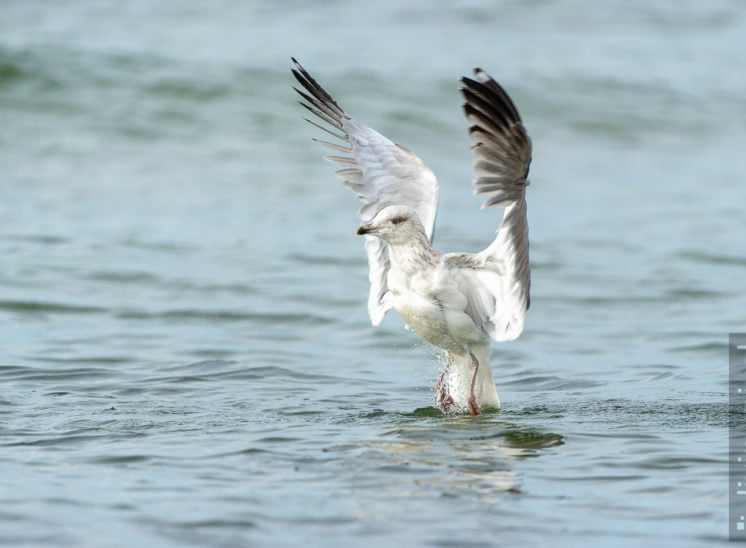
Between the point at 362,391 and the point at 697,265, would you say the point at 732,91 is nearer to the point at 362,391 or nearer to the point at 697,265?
the point at 697,265

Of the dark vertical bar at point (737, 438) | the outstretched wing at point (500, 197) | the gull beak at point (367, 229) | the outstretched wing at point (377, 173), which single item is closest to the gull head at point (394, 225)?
the gull beak at point (367, 229)

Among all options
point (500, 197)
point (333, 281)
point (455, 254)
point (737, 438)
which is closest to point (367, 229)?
point (455, 254)

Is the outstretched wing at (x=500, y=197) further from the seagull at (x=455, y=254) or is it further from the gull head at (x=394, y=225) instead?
the gull head at (x=394, y=225)

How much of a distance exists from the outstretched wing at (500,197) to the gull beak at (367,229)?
1.40ft

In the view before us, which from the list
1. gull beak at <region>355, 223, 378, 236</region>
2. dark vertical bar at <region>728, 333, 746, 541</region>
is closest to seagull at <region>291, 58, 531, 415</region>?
gull beak at <region>355, 223, 378, 236</region>

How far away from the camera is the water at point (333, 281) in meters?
4.66

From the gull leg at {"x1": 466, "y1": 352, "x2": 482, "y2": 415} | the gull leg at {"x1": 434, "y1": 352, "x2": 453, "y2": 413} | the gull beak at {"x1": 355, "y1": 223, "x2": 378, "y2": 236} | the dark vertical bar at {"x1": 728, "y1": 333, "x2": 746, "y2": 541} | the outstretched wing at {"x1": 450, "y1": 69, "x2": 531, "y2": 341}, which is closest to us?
the dark vertical bar at {"x1": 728, "y1": 333, "x2": 746, "y2": 541}

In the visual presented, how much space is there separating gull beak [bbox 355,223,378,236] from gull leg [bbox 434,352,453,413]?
97 cm

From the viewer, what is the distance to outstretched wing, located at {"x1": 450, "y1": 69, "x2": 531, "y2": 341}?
5.32 m

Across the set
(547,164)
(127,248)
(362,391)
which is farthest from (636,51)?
(362,391)

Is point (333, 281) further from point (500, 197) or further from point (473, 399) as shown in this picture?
point (500, 197)

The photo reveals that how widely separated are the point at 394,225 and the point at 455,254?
1.18 feet

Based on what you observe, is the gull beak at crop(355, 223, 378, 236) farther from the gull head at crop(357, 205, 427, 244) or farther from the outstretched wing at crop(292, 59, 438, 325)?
the outstretched wing at crop(292, 59, 438, 325)

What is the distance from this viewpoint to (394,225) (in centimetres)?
591
